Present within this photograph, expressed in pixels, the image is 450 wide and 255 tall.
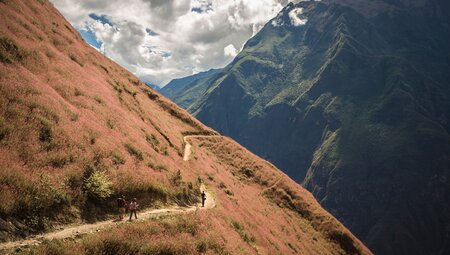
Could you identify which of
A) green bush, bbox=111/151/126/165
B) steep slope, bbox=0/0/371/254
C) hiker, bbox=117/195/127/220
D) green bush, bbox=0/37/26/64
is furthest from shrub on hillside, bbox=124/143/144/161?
green bush, bbox=0/37/26/64

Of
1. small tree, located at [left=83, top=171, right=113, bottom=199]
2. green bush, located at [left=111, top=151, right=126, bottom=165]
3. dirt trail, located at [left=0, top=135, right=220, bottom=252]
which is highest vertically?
green bush, located at [left=111, top=151, right=126, bottom=165]

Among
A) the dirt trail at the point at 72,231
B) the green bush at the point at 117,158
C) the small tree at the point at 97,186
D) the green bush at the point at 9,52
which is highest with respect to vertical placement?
the green bush at the point at 9,52

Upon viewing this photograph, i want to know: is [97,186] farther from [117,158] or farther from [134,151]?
[134,151]

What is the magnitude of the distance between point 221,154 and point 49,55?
143ft

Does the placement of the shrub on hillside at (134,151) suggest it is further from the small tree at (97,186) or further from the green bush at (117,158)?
the small tree at (97,186)

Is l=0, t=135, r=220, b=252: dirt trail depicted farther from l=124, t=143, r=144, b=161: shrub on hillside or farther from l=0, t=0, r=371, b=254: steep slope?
l=124, t=143, r=144, b=161: shrub on hillside

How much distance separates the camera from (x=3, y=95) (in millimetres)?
21141

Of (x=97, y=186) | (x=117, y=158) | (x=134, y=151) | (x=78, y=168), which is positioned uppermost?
(x=134, y=151)

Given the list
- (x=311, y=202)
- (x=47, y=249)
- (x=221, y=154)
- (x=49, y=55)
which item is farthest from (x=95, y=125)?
(x=311, y=202)

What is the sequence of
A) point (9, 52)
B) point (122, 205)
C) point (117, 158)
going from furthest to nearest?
point (9, 52)
point (117, 158)
point (122, 205)

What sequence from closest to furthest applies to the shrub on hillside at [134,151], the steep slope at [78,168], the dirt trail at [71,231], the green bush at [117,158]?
the dirt trail at [71,231], the steep slope at [78,168], the green bush at [117,158], the shrub on hillside at [134,151]

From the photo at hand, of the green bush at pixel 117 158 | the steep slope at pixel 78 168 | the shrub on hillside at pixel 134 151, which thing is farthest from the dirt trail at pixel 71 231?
the shrub on hillside at pixel 134 151

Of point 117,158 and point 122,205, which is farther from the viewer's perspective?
point 117,158

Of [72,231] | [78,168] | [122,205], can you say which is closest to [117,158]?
[78,168]
